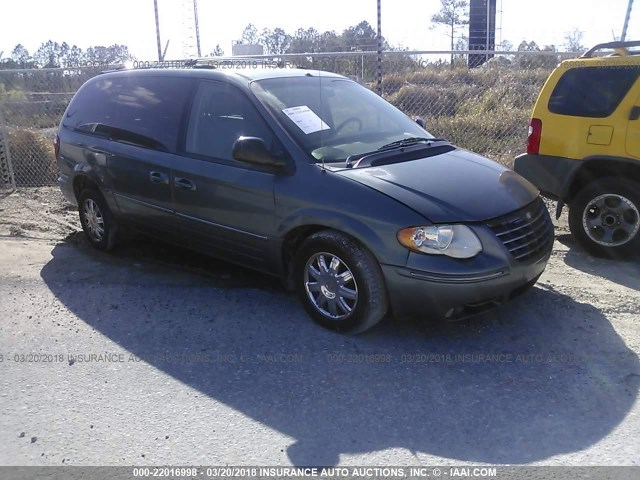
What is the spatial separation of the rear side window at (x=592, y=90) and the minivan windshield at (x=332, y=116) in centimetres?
164

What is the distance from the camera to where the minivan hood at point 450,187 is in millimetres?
3920

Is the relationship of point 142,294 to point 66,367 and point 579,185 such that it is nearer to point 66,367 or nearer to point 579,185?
point 66,367

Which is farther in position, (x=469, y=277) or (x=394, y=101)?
(x=394, y=101)

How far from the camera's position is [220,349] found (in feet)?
13.8

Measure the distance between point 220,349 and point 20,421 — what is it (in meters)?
1.28

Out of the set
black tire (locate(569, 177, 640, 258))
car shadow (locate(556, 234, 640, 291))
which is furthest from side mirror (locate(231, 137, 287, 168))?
black tire (locate(569, 177, 640, 258))

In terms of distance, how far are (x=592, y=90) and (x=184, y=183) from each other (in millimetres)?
3909

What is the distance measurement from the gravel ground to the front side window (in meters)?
1.22

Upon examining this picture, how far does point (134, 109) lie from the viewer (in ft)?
18.5

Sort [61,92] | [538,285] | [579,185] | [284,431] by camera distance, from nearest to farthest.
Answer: [284,431]
[538,285]
[579,185]
[61,92]

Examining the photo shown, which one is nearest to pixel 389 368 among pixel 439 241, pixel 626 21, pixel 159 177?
pixel 439 241

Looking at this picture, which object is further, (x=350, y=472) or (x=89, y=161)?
(x=89, y=161)

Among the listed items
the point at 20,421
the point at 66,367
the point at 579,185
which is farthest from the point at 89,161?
the point at 579,185

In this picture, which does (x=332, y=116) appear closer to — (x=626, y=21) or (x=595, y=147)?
(x=595, y=147)
